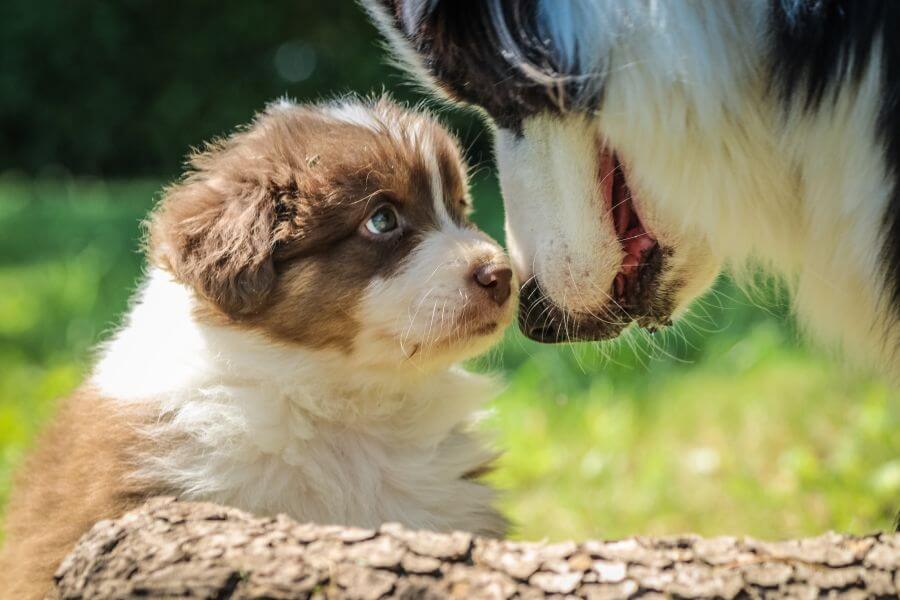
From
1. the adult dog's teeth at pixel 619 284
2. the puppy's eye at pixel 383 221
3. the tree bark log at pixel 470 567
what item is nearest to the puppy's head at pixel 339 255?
the puppy's eye at pixel 383 221

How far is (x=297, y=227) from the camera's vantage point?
2.56m

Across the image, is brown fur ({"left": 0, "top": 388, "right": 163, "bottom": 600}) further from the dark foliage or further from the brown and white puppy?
the dark foliage

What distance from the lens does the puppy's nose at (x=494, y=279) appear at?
255 centimetres

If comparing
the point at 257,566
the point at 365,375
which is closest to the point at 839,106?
the point at 365,375

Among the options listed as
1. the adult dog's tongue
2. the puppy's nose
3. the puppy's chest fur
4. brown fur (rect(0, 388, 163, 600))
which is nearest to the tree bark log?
brown fur (rect(0, 388, 163, 600))

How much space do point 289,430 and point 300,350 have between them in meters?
0.18

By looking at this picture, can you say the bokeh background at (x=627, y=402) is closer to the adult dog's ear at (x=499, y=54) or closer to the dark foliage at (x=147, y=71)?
the adult dog's ear at (x=499, y=54)

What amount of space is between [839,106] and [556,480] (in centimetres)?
224

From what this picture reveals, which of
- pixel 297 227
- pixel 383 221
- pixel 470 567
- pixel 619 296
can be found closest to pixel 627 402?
pixel 619 296

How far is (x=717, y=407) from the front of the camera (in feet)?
14.9

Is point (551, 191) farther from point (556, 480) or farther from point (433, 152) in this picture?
point (556, 480)

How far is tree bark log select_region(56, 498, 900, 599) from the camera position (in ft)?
5.79

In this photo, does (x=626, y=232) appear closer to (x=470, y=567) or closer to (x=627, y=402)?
(x=470, y=567)

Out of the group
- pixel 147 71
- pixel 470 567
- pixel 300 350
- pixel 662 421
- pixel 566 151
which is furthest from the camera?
pixel 147 71
